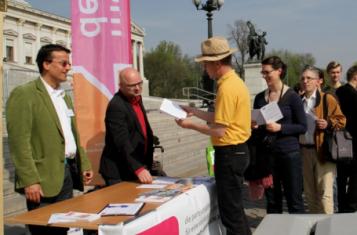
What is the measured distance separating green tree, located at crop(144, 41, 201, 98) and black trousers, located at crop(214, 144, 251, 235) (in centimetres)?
7496

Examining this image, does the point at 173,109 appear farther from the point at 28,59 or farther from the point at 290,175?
the point at 28,59

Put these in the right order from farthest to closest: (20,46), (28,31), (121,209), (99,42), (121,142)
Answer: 1. (28,31)
2. (20,46)
3. (99,42)
4. (121,142)
5. (121,209)

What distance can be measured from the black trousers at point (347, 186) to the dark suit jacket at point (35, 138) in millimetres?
3174

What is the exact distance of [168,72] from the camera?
83375mm

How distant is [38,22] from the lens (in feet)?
220

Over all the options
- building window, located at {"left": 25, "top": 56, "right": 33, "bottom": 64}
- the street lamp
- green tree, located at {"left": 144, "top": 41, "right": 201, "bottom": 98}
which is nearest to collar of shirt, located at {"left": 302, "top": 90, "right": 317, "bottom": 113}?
the street lamp

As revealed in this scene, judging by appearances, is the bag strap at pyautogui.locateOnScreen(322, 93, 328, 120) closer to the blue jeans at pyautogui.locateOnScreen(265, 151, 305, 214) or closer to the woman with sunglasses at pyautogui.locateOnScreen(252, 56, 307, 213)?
the woman with sunglasses at pyautogui.locateOnScreen(252, 56, 307, 213)

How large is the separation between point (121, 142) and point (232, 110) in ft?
3.41

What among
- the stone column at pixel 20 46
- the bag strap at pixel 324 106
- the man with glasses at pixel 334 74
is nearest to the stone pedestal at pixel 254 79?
the man with glasses at pixel 334 74

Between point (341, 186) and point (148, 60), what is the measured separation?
3199 inches

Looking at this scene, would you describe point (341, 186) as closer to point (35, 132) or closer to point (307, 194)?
point (307, 194)

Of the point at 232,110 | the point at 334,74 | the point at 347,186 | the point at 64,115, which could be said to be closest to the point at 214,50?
the point at 232,110

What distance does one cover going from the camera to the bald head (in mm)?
4441

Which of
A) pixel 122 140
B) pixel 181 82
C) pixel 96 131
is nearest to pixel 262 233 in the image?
pixel 122 140
